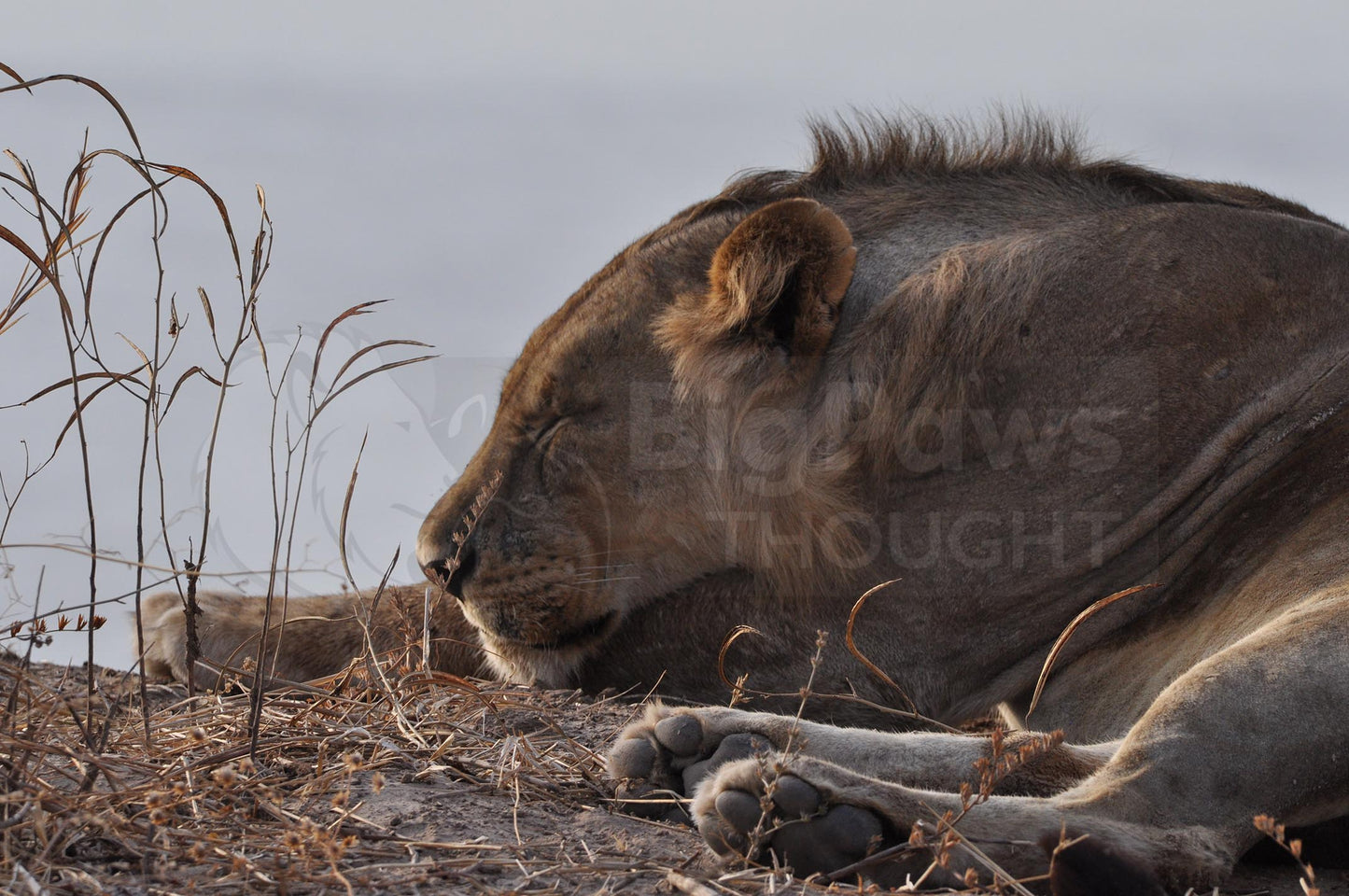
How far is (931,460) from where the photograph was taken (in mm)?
3107

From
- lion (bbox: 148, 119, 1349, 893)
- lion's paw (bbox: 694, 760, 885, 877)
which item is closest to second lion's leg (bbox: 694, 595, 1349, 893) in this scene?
lion's paw (bbox: 694, 760, 885, 877)

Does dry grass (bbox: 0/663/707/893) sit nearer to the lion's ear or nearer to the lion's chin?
the lion's chin

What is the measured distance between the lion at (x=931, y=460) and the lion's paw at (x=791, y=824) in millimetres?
680

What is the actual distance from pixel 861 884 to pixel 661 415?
161 cm

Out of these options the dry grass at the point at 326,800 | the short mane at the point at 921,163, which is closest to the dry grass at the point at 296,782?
the dry grass at the point at 326,800

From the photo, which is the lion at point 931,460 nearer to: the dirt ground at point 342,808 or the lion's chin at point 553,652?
the lion's chin at point 553,652

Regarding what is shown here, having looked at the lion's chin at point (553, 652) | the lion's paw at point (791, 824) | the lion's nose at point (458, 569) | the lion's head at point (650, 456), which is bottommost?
the lion's paw at point (791, 824)

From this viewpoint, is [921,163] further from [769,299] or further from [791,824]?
[791,824]

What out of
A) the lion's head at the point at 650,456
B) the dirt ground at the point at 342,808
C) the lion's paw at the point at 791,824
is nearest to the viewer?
the dirt ground at the point at 342,808

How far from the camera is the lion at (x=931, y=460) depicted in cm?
303

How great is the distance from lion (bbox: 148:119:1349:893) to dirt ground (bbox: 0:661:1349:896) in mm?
468

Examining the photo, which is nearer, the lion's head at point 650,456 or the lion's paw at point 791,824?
the lion's paw at point 791,824

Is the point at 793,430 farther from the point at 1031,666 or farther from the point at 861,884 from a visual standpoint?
the point at 861,884

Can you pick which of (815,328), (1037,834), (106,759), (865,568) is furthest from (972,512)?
(106,759)
